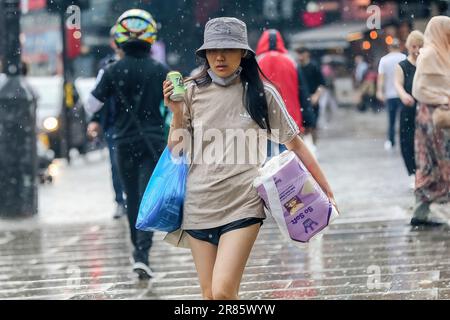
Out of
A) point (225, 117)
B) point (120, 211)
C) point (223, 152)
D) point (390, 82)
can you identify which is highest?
point (225, 117)

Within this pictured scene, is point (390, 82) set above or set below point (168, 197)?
below

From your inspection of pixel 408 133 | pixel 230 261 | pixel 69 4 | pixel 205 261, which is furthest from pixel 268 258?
pixel 69 4

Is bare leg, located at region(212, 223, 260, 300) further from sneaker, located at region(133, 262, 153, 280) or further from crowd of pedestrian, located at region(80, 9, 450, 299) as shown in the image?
sneaker, located at region(133, 262, 153, 280)

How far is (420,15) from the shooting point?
1744 centimetres

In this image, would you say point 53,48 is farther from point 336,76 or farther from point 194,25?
point 194,25

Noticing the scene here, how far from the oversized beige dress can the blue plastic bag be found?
4cm

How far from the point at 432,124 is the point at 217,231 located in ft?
15.2

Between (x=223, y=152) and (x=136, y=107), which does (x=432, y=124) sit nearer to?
(x=136, y=107)

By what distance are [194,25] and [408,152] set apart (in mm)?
6121

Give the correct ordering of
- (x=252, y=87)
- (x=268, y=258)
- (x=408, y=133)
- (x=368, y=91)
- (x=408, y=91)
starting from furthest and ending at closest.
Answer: (x=368, y=91)
(x=408, y=133)
(x=408, y=91)
(x=268, y=258)
(x=252, y=87)

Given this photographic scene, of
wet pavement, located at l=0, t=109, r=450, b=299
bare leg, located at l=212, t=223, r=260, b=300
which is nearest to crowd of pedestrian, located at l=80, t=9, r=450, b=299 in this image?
bare leg, located at l=212, t=223, r=260, b=300

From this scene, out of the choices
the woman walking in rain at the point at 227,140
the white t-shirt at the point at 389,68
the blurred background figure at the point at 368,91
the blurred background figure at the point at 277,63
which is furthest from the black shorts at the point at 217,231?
the blurred background figure at the point at 368,91

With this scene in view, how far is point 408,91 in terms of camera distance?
426 inches
